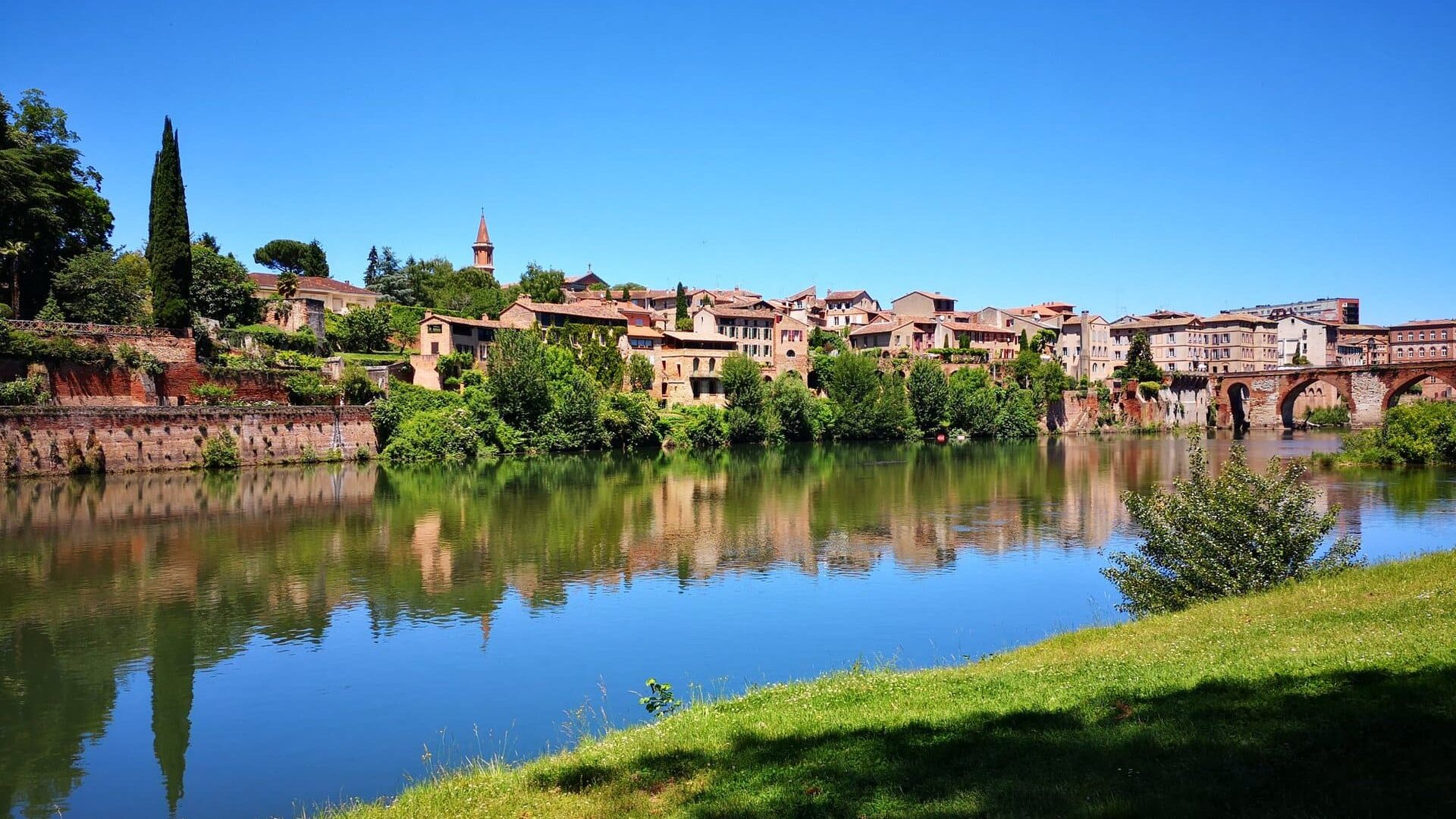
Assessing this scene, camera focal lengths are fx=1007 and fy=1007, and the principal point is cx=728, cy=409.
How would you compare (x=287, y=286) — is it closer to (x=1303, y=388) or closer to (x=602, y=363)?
(x=602, y=363)

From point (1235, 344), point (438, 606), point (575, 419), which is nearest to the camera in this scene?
point (438, 606)

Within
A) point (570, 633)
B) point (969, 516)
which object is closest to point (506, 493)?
point (969, 516)

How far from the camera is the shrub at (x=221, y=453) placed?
1997 inches

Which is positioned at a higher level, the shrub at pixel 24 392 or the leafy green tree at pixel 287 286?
the leafy green tree at pixel 287 286

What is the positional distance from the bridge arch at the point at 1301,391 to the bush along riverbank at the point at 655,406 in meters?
22.2

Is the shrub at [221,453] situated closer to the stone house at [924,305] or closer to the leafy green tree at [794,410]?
the leafy green tree at [794,410]

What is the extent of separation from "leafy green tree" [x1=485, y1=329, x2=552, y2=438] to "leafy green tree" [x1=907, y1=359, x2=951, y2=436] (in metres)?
34.0

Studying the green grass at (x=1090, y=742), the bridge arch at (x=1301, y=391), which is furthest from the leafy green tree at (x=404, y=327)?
the bridge arch at (x=1301, y=391)

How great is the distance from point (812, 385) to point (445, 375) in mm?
36314

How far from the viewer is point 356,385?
2311 inches

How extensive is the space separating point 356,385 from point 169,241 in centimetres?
1238

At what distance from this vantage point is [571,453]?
64.6 meters

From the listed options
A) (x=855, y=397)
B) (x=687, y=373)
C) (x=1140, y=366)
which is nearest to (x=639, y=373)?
(x=687, y=373)

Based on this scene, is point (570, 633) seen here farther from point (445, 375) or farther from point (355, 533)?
point (445, 375)
